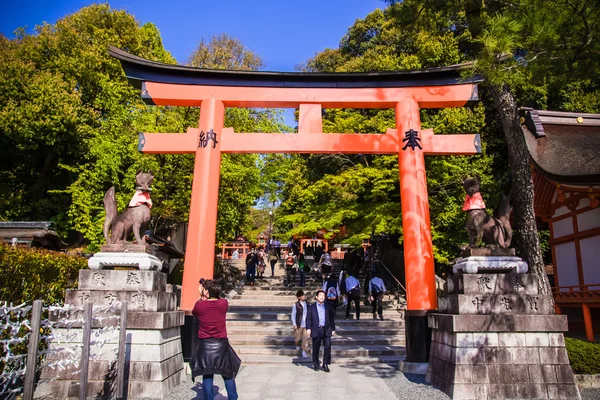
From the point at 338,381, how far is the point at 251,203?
10.4 m

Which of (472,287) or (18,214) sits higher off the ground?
(18,214)

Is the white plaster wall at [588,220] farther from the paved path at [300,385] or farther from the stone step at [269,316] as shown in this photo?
the paved path at [300,385]

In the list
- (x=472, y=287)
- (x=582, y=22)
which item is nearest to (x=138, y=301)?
(x=472, y=287)

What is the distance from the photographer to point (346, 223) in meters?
14.2

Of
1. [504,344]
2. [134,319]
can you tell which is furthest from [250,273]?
[504,344]

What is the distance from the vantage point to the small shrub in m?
6.60

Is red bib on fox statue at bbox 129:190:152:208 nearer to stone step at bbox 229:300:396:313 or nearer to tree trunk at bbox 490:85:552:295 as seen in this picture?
stone step at bbox 229:300:396:313

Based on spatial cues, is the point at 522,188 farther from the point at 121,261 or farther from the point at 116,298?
the point at 116,298

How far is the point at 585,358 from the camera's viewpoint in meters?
6.65

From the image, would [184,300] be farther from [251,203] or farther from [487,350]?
[251,203]

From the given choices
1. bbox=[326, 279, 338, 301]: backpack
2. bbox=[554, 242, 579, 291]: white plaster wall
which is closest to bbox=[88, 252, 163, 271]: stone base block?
bbox=[326, 279, 338, 301]: backpack

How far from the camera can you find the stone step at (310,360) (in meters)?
8.60

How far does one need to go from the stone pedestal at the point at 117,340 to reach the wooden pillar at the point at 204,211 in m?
1.24

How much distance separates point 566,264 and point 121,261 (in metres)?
13.6
